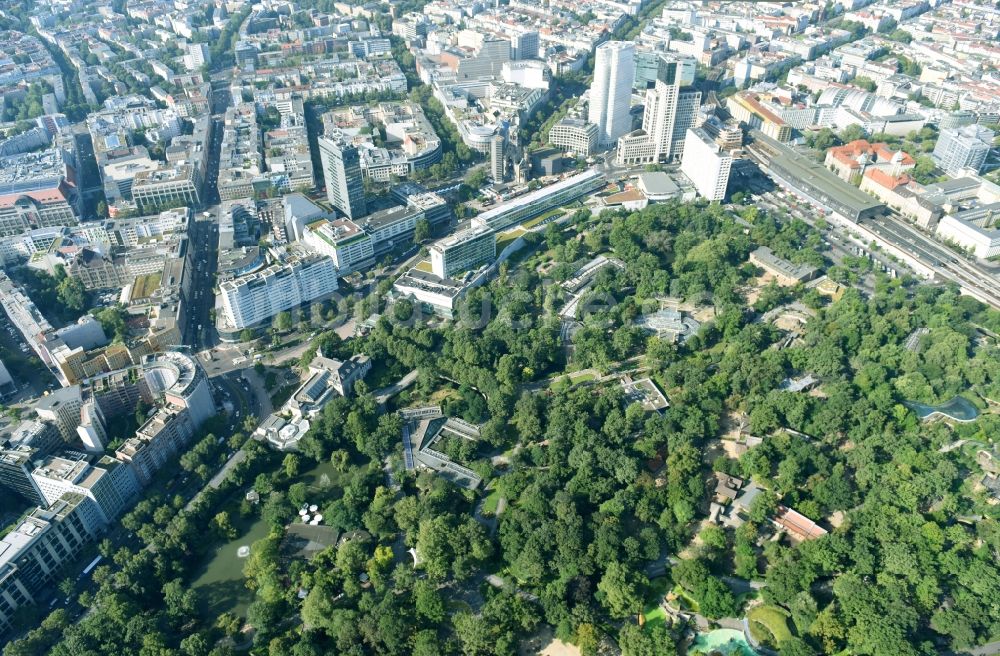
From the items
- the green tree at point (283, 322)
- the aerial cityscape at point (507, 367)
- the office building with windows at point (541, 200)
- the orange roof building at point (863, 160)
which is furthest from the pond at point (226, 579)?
the orange roof building at point (863, 160)

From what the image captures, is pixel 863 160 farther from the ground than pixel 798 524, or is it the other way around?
pixel 863 160

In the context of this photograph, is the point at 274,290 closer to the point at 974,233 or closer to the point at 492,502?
the point at 492,502

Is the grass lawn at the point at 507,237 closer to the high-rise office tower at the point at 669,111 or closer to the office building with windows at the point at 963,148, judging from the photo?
the high-rise office tower at the point at 669,111

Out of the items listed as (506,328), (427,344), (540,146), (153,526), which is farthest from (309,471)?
(540,146)

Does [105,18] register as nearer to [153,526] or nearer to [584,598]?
[153,526]

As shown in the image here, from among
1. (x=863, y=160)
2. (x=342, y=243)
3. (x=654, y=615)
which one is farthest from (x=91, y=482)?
(x=863, y=160)

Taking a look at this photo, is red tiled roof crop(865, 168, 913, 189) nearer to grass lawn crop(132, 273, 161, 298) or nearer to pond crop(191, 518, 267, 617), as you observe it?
pond crop(191, 518, 267, 617)
